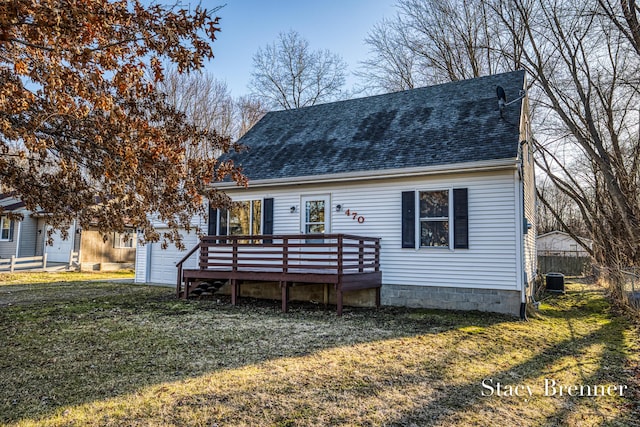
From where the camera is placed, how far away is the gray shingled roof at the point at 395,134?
32.6 ft

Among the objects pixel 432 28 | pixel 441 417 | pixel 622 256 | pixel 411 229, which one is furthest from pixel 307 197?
pixel 432 28

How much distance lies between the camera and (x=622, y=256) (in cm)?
1328

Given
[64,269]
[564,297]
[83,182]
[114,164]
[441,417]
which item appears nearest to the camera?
[441,417]

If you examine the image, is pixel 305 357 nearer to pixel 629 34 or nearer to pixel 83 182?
pixel 83 182

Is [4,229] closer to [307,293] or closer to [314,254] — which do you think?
[307,293]

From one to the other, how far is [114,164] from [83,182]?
1.63 m

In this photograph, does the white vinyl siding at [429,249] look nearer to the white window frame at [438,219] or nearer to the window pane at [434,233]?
the white window frame at [438,219]

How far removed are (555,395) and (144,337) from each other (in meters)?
5.83

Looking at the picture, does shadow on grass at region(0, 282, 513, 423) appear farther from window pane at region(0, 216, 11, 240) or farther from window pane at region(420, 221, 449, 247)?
window pane at region(0, 216, 11, 240)

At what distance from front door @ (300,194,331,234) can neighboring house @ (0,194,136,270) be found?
15157 millimetres

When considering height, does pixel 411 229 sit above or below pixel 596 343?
above

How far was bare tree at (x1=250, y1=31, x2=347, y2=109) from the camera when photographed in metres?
26.2

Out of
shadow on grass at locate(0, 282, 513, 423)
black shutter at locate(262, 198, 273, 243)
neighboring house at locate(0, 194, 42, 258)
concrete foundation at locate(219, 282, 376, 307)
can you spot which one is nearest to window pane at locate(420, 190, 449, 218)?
shadow on grass at locate(0, 282, 513, 423)

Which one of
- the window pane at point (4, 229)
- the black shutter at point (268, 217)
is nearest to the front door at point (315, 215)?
the black shutter at point (268, 217)
